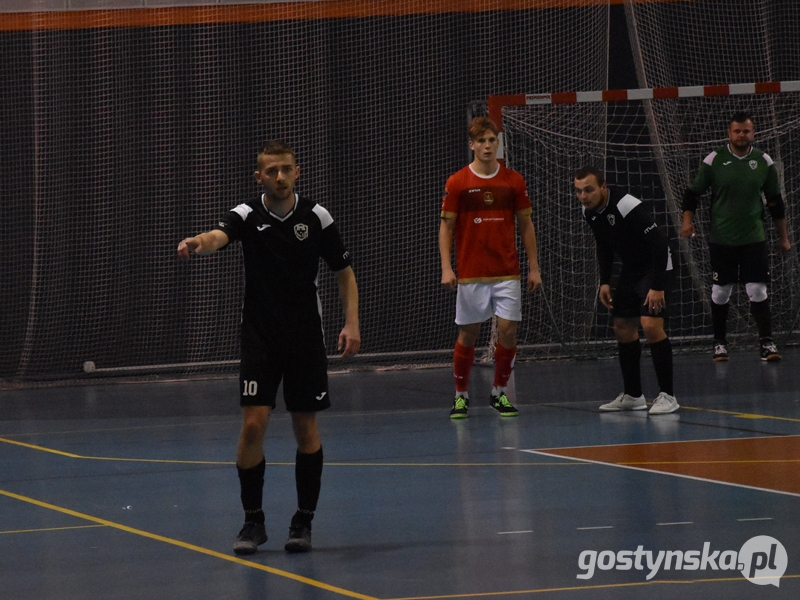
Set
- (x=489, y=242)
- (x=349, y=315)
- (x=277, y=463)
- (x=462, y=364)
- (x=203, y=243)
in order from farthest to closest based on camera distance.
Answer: (x=462, y=364)
(x=489, y=242)
(x=277, y=463)
(x=349, y=315)
(x=203, y=243)

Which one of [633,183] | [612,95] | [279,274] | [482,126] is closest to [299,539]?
[279,274]

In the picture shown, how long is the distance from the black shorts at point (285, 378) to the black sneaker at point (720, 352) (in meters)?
7.32

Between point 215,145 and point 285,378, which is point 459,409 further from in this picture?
point 215,145

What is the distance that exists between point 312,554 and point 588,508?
4.25ft

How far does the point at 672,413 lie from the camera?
27.8ft

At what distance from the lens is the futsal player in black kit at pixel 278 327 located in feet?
16.3

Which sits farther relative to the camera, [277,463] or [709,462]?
[277,463]

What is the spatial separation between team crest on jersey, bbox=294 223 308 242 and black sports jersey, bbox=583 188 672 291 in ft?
12.1

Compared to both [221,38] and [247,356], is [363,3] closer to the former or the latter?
[221,38]

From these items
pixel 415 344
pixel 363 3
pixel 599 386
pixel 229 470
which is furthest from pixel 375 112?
pixel 229 470

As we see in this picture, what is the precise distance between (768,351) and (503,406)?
12.1 feet

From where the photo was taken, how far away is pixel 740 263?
11.4 metres

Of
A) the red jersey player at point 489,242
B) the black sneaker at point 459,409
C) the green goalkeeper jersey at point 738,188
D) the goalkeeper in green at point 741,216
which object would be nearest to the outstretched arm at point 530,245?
the red jersey player at point 489,242

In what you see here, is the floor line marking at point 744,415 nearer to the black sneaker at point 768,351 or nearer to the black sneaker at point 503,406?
the black sneaker at point 503,406
